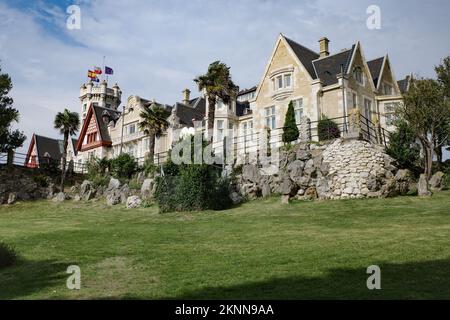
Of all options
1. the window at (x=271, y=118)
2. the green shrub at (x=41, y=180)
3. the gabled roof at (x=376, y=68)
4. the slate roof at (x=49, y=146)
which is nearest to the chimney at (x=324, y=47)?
the gabled roof at (x=376, y=68)

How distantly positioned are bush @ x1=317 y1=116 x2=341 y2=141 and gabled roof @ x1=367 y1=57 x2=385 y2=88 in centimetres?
1211

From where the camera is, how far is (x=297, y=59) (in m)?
37.0

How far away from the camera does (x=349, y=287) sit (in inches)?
324

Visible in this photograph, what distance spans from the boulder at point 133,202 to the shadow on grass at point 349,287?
23.3 m

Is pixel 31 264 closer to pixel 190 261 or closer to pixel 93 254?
pixel 93 254

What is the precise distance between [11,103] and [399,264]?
39212mm

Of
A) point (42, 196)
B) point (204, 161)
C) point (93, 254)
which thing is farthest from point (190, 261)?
point (42, 196)

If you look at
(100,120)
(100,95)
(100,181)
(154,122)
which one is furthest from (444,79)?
(100,95)

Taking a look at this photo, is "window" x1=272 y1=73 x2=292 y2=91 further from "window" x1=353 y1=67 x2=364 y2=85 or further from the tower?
the tower

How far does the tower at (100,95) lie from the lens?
279 ft

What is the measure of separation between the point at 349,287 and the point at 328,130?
2090cm

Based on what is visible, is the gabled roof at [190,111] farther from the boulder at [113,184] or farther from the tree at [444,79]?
the tree at [444,79]

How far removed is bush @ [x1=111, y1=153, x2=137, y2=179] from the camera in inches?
1582
